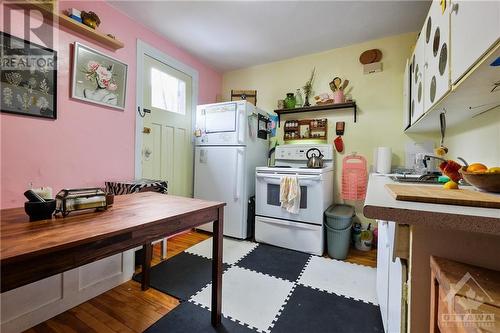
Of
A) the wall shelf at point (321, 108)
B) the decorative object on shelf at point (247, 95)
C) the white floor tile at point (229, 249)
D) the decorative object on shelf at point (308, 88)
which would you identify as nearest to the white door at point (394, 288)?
the white floor tile at point (229, 249)

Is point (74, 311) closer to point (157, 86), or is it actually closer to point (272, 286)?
point (272, 286)

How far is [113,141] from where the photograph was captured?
2.11 meters

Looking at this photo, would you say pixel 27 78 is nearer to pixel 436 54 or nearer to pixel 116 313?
pixel 116 313

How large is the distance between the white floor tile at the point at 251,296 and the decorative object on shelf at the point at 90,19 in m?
2.34

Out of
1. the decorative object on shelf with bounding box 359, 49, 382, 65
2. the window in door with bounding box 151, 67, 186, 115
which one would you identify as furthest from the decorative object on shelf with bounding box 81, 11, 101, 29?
the decorative object on shelf with bounding box 359, 49, 382, 65

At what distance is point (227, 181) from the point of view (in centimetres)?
281

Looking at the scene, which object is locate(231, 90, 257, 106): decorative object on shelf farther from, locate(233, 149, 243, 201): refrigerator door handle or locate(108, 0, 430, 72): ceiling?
locate(233, 149, 243, 201): refrigerator door handle

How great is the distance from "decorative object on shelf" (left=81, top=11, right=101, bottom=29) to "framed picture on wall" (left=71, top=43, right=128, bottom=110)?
0.61ft

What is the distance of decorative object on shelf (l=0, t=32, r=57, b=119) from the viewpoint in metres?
1.43

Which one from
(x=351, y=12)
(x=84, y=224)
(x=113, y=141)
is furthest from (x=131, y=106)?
(x=351, y=12)

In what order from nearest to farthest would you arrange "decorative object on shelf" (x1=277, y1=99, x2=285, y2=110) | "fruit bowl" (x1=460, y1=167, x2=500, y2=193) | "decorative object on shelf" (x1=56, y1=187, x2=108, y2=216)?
"fruit bowl" (x1=460, y1=167, x2=500, y2=193), "decorative object on shelf" (x1=56, y1=187, x2=108, y2=216), "decorative object on shelf" (x1=277, y1=99, x2=285, y2=110)

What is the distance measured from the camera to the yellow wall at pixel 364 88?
256 cm

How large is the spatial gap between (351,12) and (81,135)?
8.95 ft

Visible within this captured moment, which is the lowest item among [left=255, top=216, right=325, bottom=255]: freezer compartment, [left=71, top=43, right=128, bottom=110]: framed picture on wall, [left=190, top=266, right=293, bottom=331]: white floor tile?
[left=190, top=266, right=293, bottom=331]: white floor tile
